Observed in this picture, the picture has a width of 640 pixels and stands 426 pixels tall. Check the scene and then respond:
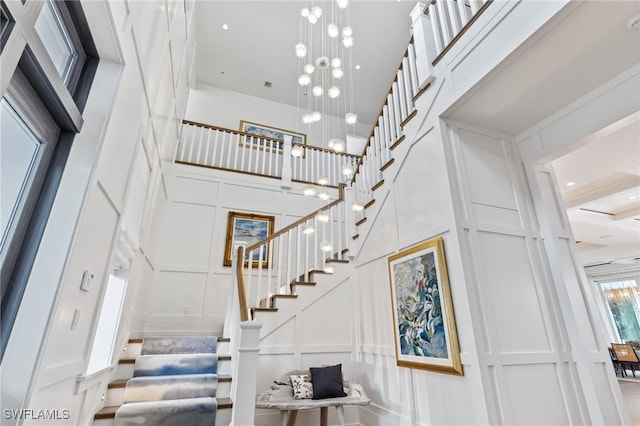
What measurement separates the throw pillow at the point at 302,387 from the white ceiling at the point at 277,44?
20.5 ft

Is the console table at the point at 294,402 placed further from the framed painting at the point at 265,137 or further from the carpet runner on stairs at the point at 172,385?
the framed painting at the point at 265,137

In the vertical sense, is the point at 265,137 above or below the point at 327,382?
above

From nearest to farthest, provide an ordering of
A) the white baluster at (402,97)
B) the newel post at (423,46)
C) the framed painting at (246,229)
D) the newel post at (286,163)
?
1. the newel post at (423,46)
2. the white baluster at (402,97)
3. the framed painting at (246,229)
4. the newel post at (286,163)

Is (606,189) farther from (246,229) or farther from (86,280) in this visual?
(86,280)

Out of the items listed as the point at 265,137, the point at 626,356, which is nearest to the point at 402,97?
the point at 265,137

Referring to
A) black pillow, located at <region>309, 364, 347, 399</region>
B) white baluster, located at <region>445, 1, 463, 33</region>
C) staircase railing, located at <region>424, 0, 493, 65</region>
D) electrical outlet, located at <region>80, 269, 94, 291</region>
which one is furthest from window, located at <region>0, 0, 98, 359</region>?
white baluster, located at <region>445, 1, 463, 33</region>

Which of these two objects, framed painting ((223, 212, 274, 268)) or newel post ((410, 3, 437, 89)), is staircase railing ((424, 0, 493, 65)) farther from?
framed painting ((223, 212, 274, 268))

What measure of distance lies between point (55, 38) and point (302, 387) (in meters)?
3.45

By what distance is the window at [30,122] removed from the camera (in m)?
1.17

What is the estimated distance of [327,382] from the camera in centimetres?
326

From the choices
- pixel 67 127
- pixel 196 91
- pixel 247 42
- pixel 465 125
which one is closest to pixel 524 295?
pixel 465 125

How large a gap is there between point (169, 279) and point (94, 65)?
3.77 m

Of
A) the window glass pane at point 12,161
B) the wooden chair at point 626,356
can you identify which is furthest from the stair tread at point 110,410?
the wooden chair at point 626,356

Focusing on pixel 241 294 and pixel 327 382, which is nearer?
pixel 241 294
